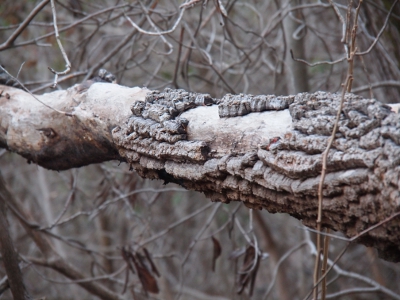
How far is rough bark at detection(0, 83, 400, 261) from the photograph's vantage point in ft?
2.91

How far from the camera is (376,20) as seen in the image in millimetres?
2500

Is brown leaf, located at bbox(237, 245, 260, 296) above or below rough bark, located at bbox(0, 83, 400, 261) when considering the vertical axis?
below

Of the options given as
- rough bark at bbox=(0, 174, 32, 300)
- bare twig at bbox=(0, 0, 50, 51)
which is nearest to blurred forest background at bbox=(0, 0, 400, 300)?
bare twig at bbox=(0, 0, 50, 51)

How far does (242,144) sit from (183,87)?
3.00m

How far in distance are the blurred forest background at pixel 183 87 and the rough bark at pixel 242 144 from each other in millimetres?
733

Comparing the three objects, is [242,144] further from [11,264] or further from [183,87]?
[183,87]

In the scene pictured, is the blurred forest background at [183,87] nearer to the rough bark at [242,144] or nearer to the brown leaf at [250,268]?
the brown leaf at [250,268]

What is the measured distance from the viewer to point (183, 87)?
4.07m

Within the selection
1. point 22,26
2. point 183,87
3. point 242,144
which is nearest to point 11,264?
point 22,26

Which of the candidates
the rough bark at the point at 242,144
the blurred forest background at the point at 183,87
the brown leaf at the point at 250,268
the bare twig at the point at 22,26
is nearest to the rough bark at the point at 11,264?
the rough bark at the point at 242,144

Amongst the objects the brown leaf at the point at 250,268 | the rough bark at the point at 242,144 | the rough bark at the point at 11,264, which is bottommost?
the brown leaf at the point at 250,268

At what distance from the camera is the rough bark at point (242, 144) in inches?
35.0

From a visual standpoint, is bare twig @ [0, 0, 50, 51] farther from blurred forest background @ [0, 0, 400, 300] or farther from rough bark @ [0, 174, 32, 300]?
rough bark @ [0, 174, 32, 300]

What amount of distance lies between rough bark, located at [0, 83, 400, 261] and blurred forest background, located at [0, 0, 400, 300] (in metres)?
0.73
